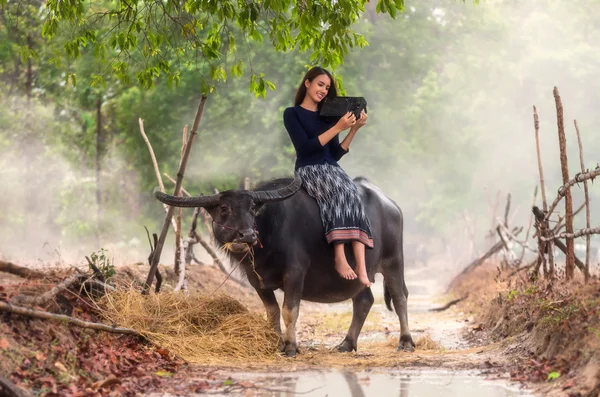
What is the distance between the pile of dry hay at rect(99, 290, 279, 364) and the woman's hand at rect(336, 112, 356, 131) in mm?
2145

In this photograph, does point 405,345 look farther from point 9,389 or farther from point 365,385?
point 9,389

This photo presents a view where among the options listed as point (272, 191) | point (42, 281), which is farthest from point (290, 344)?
point (42, 281)

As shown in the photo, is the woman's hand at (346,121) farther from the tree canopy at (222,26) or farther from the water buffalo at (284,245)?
the tree canopy at (222,26)

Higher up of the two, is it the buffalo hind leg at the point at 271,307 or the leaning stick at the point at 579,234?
the leaning stick at the point at 579,234

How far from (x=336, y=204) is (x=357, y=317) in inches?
64.3

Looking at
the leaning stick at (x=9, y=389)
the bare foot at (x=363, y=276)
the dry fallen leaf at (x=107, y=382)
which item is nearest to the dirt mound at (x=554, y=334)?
the bare foot at (x=363, y=276)

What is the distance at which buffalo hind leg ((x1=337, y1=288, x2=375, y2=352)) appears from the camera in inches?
378

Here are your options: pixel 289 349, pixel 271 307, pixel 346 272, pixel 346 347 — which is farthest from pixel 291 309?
pixel 346 347

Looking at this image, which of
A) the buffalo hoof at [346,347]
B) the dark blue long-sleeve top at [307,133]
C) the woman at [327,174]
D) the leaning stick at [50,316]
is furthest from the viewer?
the buffalo hoof at [346,347]

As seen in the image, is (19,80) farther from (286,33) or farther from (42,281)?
(42,281)

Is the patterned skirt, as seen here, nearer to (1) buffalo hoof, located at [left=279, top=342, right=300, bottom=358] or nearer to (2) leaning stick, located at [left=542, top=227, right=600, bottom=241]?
(1) buffalo hoof, located at [left=279, top=342, right=300, bottom=358]

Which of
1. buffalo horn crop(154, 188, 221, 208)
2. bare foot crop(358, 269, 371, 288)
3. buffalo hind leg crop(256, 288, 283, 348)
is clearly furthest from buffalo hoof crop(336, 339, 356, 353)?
buffalo horn crop(154, 188, 221, 208)

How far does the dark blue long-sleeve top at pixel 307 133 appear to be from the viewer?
8961 millimetres

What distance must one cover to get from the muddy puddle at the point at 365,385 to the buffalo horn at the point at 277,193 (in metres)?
1.86
